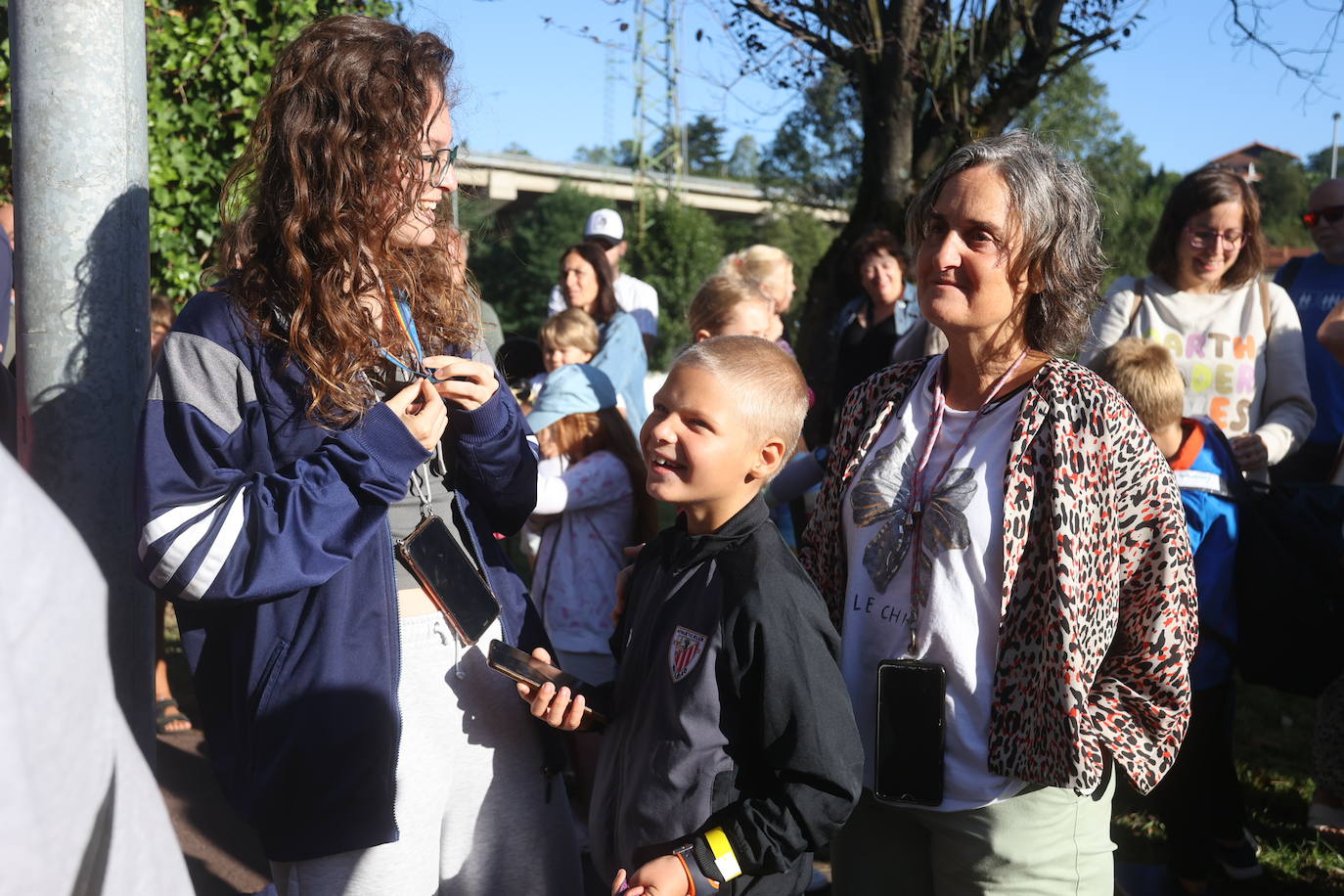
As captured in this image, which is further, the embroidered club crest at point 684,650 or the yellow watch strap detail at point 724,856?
the embroidered club crest at point 684,650

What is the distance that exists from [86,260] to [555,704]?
1.16 meters

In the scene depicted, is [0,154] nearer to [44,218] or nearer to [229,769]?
[44,218]

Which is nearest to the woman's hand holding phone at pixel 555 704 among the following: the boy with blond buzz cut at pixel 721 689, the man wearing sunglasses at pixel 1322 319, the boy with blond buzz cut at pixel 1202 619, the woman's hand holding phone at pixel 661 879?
the boy with blond buzz cut at pixel 721 689

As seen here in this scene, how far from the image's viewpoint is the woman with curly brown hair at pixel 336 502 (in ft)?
5.69

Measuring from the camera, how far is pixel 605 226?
7230 millimetres

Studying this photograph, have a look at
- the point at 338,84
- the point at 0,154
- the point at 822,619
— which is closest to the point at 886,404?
the point at 822,619

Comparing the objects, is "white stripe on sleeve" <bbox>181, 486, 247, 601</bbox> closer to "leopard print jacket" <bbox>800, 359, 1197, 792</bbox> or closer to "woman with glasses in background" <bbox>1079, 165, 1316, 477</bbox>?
"leopard print jacket" <bbox>800, 359, 1197, 792</bbox>

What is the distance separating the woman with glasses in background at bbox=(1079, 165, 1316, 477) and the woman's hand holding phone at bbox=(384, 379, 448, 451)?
259 centimetres

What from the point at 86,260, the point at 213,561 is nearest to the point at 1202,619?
the point at 213,561

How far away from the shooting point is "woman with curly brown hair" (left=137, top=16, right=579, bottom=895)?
173cm

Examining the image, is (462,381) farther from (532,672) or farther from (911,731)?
(911,731)

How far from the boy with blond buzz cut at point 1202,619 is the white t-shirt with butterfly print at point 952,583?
3.54 ft

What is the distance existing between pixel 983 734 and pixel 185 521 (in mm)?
1404

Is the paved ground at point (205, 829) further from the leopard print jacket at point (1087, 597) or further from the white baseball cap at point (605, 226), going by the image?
the white baseball cap at point (605, 226)
